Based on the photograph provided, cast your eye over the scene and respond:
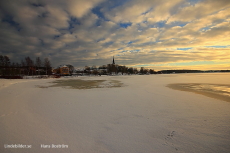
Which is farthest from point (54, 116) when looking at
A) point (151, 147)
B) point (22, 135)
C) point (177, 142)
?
point (177, 142)

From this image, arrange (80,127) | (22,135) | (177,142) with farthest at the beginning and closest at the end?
(80,127) → (22,135) → (177,142)

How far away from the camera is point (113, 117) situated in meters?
5.12

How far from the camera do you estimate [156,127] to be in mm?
4172

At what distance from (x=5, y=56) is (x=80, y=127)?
296ft

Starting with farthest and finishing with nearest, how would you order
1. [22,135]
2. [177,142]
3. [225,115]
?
[225,115], [22,135], [177,142]

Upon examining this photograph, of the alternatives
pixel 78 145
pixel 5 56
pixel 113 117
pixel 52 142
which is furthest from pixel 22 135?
pixel 5 56

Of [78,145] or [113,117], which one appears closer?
[78,145]

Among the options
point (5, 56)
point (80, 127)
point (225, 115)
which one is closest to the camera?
point (80, 127)

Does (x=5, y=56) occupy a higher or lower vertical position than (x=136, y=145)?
higher

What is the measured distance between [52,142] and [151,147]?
2.78m

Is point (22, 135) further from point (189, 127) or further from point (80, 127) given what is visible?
point (189, 127)

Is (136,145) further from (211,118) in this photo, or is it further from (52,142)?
(211,118)

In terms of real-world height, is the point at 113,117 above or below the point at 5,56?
below

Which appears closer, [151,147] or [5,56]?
[151,147]
